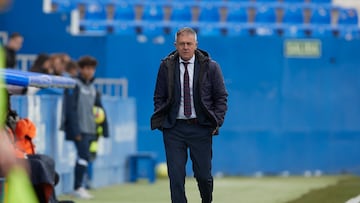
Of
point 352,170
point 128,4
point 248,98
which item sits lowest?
point 352,170

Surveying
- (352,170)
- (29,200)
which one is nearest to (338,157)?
(352,170)

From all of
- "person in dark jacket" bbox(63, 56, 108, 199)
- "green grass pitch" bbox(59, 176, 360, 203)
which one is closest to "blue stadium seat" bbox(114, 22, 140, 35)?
"green grass pitch" bbox(59, 176, 360, 203)

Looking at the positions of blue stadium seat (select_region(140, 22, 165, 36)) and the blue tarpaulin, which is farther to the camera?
blue stadium seat (select_region(140, 22, 165, 36))

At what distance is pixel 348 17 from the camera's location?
29094 mm

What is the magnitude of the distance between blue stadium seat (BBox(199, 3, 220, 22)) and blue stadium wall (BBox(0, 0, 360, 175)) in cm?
390

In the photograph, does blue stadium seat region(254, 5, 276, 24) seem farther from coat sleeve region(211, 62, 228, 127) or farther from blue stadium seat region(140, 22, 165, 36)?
coat sleeve region(211, 62, 228, 127)

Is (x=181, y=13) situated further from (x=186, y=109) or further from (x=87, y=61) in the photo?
(x=186, y=109)

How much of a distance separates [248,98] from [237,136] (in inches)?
32.6

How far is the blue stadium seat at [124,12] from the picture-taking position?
28484 millimetres

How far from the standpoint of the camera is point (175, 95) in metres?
11.9

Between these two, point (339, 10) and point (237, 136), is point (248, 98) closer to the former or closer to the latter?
point (237, 136)

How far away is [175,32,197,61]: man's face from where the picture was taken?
38.7 feet

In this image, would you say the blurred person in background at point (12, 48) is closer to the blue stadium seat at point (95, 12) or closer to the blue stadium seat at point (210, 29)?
the blue stadium seat at point (95, 12)

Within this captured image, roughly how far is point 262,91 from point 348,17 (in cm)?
533
